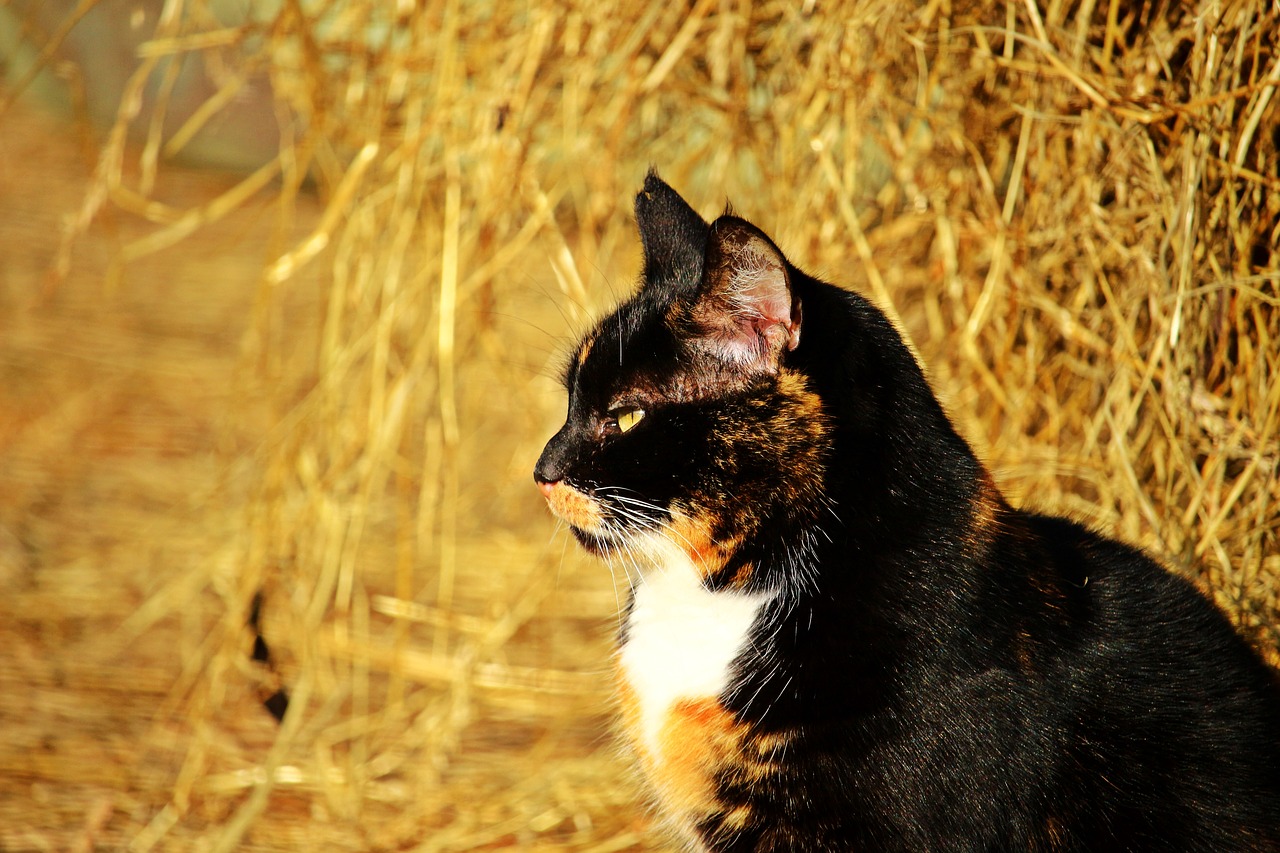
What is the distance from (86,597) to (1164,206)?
7.84 feet

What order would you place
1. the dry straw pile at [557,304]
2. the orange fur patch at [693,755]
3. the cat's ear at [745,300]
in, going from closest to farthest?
the cat's ear at [745,300]
the orange fur patch at [693,755]
the dry straw pile at [557,304]

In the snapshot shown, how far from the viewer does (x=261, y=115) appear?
518 centimetres

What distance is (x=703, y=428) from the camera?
1.30 metres

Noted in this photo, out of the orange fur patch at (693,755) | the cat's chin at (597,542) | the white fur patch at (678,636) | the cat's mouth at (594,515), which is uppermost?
the cat's mouth at (594,515)

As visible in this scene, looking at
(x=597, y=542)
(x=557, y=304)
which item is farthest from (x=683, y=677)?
(x=557, y=304)

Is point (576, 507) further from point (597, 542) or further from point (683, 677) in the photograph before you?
point (683, 677)

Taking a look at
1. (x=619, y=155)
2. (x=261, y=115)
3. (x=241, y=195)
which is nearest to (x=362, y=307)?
(x=241, y=195)

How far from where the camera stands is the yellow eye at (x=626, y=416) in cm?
136

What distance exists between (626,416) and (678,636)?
278 millimetres

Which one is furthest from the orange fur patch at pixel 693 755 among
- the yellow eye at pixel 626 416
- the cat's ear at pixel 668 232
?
the cat's ear at pixel 668 232

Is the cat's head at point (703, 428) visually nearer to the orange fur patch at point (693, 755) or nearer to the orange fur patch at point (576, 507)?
the orange fur patch at point (576, 507)

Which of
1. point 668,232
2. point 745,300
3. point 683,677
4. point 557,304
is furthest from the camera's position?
point 557,304

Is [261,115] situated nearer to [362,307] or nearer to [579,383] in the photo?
[362,307]

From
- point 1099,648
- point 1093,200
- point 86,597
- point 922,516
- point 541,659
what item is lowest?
point 541,659
